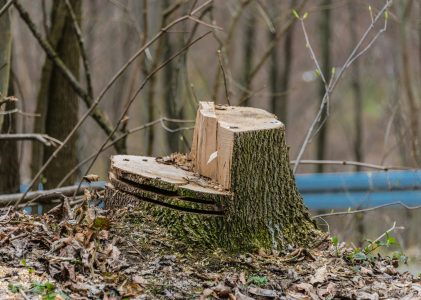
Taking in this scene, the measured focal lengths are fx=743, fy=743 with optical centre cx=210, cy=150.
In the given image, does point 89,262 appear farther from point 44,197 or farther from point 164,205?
point 44,197

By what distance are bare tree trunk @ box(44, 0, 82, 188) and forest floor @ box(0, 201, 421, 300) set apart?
133 inches

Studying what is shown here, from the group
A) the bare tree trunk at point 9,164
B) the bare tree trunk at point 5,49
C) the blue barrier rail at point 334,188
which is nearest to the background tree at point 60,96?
the bare tree trunk at point 9,164

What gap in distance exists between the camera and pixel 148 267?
4109 mm

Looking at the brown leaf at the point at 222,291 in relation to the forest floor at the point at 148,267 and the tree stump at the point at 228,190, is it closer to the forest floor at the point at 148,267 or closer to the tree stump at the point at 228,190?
the forest floor at the point at 148,267

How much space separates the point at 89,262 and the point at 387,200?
23.5ft

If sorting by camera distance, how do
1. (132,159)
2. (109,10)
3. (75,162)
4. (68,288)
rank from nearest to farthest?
(68,288)
(132,159)
(75,162)
(109,10)

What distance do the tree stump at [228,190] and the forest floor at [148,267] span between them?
10 cm

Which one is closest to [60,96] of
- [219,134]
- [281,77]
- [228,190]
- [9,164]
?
[9,164]

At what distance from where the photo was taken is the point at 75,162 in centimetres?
822

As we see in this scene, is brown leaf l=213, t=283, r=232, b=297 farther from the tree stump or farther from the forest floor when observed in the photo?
the tree stump

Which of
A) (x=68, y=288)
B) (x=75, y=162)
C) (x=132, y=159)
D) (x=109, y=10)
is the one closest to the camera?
(x=68, y=288)

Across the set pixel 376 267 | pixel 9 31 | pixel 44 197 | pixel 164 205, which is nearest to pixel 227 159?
pixel 164 205

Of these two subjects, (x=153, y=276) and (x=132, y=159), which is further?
(x=132, y=159)

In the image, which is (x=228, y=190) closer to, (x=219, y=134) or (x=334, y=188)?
(x=219, y=134)
